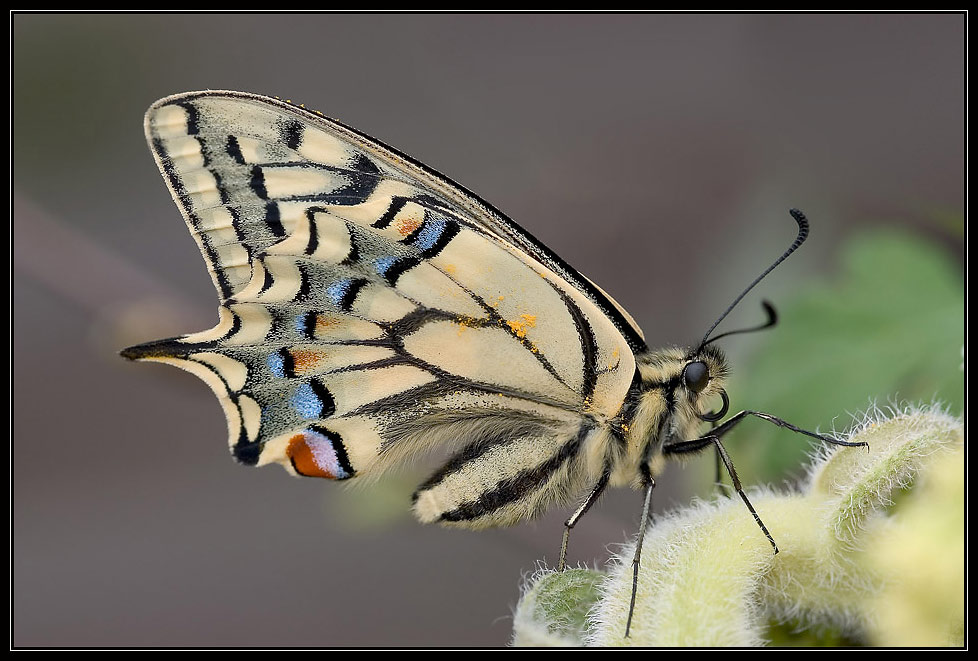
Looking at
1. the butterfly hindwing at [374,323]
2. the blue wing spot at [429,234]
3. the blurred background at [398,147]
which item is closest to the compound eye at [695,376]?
the butterfly hindwing at [374,323]

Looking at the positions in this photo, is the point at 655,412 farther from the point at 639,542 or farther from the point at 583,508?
the point at 639,542

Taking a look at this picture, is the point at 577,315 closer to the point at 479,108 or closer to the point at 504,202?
the point at 504,202

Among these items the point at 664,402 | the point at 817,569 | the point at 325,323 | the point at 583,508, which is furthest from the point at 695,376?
the point at 325,323

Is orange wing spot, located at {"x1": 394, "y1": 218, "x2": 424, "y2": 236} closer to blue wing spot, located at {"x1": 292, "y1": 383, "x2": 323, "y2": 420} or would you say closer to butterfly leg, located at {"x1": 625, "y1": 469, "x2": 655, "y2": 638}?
blue wing spot, located at {"x1": 292, "y1": 383, "x2": 323, "y2": 420}

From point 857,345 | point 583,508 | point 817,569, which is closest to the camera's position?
point 817,569

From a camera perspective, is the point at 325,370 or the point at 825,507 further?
the point at 325,370

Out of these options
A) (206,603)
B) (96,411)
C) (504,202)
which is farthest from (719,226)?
(96,411)
